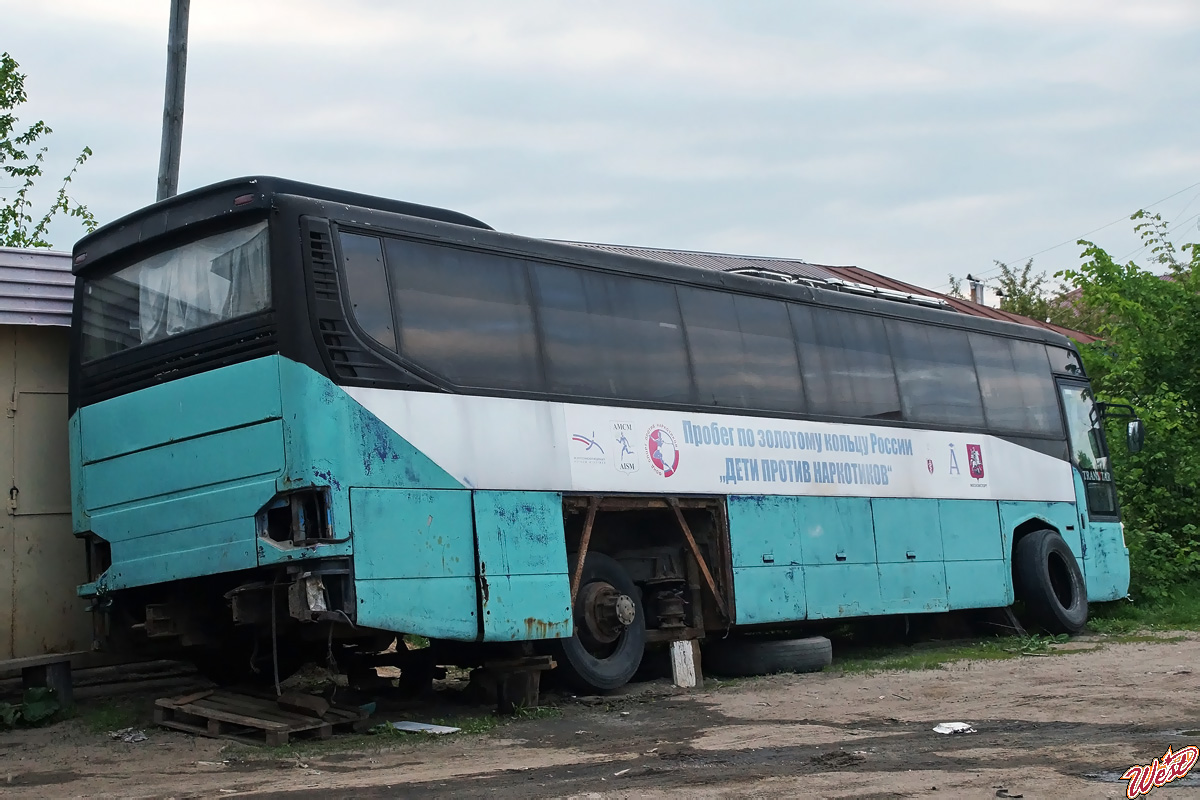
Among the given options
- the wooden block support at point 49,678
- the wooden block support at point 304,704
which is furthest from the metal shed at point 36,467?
the wooden block support at point 304,704

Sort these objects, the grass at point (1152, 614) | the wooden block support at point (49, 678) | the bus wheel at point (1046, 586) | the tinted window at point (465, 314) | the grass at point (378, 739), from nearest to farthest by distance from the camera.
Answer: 1. the grass at point (378, 739)
2. the tinted window at point (465, 314)
3. the wooden block support at point (49, 678)
4. the bus wheel at point (1046, 586)
5. the grass at point (1152, 614)

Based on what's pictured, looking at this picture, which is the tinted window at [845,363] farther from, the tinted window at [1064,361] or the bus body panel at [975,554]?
the tinted window at [1064,361]

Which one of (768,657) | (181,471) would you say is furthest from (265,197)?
(768,657)

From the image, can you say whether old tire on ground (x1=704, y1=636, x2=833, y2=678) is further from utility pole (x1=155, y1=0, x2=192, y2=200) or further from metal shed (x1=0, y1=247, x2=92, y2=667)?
utility pole (x1=155, y1=0, x2=192, y2=200)

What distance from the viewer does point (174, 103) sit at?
12133mm

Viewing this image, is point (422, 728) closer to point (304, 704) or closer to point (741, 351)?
point (304, 704)

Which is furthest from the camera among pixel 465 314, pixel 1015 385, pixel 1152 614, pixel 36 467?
pixel 1152 614

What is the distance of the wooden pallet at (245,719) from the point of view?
26.0 feet

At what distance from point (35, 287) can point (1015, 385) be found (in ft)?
32.7

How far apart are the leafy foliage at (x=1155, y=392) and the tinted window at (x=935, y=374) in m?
4.40

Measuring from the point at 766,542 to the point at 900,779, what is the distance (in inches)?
215

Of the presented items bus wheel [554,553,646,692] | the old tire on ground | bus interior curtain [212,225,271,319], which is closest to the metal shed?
bus interior curtain [212,225,271,319]

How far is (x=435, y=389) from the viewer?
8.42 meters

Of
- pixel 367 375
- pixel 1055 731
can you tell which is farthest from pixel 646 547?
pixel 1055 731
